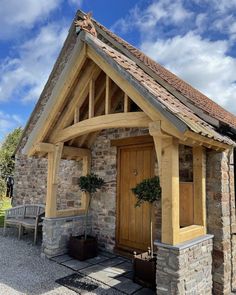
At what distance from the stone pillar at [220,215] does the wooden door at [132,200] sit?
5.07 ft

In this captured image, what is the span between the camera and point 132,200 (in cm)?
608

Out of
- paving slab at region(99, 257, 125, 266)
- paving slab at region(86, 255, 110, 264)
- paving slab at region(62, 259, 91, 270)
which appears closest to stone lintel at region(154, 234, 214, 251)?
paving slab at region(99, 257, 125, 266)

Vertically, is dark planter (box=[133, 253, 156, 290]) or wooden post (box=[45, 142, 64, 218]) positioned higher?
wooden post (box=[45, 142, 64, 218])

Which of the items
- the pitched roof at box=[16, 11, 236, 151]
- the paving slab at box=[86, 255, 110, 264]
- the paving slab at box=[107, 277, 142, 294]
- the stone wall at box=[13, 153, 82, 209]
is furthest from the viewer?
the stone wall at box=[13, 153, 82, 209]

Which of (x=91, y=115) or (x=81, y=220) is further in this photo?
(x=81, y=220)

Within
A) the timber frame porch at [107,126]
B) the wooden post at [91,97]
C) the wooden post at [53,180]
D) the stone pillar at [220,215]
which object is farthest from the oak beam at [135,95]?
the wooden post at [53,180]

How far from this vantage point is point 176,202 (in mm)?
3682

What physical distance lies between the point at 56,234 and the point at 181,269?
3.36 m

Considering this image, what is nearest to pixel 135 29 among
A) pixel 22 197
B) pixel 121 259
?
pixel 121 259

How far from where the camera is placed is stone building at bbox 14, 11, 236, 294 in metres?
3.69

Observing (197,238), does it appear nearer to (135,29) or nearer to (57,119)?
(57,119)

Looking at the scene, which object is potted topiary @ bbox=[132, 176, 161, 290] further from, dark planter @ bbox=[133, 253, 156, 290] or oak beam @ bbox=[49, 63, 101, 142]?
oak beam @ bbox=[49, 63, 101, 142]

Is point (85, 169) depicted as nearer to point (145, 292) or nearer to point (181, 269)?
point (145, 292)

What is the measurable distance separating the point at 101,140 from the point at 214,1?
4.56 meters
